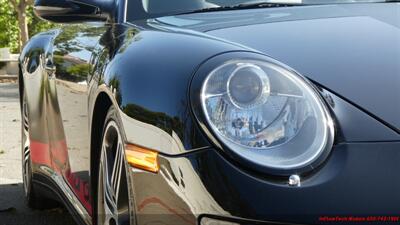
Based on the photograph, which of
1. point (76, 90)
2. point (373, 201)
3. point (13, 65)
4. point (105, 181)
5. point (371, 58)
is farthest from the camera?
point (13, 65)

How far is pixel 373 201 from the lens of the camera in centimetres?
183

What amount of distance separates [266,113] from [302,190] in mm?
266

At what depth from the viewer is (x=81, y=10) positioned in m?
3.13

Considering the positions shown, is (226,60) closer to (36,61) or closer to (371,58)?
(371,58)

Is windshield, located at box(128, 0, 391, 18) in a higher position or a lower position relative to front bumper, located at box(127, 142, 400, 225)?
higher

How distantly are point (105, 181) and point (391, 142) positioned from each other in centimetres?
118

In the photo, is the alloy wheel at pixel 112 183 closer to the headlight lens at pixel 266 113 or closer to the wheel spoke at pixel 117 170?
the wheel spoke at pixel 117 170

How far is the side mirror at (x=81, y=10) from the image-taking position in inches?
122

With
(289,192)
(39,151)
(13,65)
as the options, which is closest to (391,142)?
(289,192)

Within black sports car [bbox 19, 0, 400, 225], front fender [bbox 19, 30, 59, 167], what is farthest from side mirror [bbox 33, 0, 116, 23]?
front fender [bbox 19, 30, 59, 167]

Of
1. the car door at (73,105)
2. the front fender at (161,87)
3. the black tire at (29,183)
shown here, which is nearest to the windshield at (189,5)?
the car door at (73,105)

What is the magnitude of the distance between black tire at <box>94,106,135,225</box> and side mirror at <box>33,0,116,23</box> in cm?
67

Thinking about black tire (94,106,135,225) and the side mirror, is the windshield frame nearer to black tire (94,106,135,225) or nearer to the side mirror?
the side mirror

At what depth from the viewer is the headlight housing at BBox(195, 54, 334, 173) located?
192cm
